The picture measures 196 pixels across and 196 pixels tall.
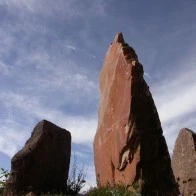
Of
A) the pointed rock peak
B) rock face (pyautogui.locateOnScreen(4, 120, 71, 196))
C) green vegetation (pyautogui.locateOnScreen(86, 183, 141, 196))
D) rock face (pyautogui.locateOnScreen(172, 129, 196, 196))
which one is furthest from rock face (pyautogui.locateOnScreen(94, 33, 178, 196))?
rock face (pyautogui.locateOnScreen(172, 129, 196, 196))

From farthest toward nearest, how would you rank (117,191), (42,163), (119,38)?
1. (119,38)
2. (42,163)
3. (117,191)

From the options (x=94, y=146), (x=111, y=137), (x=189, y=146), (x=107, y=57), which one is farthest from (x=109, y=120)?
(x=189, y=146)

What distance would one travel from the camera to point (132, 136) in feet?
32.6

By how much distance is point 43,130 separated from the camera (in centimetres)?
1205

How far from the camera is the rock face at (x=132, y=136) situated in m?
9.78

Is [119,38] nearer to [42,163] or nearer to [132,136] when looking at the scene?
[132,136]

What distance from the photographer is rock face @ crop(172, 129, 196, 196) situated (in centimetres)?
1449

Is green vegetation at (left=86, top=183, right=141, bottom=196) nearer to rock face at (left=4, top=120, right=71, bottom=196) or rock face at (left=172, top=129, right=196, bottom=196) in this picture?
rock face at (left=4, top=120, right=71, bottom=196)

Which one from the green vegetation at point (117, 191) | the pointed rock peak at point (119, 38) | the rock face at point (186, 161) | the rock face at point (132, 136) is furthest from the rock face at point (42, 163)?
the rock face at point (186, 161)

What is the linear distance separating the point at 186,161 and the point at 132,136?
5521mm

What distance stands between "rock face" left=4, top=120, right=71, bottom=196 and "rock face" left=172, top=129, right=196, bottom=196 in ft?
13.9

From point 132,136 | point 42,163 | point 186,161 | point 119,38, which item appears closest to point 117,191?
point 132,136

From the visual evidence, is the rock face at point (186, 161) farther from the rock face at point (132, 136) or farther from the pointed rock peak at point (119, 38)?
the pointed rock peak at point (119, 38)

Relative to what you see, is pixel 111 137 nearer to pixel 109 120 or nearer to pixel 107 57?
pixel 109 120
